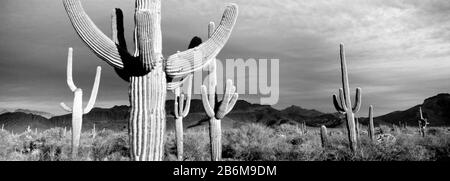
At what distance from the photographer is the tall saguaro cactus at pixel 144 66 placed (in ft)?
15.4

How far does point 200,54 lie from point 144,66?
3.19 ft

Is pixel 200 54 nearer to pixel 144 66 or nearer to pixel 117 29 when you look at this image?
pixel 144 66

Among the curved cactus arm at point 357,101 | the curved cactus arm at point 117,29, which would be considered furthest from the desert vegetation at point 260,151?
the curved cactus arm at point 117,29

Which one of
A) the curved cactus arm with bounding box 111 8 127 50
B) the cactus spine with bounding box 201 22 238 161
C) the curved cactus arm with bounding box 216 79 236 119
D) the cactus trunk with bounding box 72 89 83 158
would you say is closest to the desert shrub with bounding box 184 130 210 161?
the cactus spine with bounding box 201 22 238 161

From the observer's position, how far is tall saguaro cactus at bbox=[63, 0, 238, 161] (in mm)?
4699

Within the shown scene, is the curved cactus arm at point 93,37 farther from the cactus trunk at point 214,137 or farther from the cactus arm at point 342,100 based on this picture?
the cactus arm at point 342,100

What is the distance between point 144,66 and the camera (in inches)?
187

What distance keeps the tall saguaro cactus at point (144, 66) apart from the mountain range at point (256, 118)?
36391mm

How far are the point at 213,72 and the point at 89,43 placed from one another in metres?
4.41

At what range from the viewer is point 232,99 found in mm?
8500

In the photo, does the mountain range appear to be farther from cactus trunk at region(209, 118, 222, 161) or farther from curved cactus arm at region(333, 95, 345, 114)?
cactus trunk at region(209, 118, 222, 161)

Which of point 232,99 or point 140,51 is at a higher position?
point 140,51
